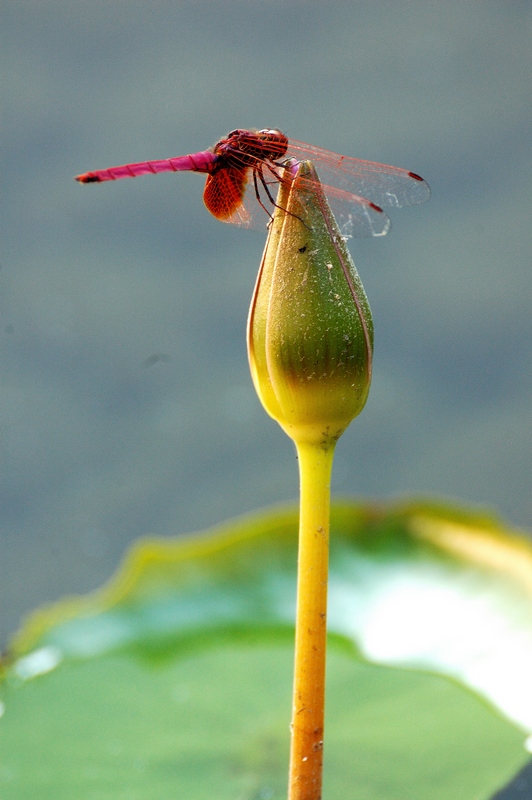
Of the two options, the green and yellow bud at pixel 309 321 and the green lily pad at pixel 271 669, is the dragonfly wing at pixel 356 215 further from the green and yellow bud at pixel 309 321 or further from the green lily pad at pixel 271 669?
the green lily pad at pixel 271 669

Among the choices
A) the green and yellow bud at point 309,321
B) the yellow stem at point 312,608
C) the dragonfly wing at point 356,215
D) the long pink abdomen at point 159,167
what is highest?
the dragonfly wing at point 356,215

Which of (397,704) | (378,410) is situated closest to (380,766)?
(397,704)

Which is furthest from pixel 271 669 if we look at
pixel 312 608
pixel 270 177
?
pixel 270 177

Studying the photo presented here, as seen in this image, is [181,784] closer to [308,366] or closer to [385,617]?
[385,617]

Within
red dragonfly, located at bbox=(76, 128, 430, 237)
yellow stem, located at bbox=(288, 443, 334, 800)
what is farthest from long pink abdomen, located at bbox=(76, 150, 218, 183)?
yellow stem, located at bbox=(288, 443, 334, 800)

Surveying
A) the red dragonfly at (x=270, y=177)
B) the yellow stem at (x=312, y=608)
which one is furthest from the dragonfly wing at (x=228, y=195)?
the yellow stem at (x=312, y=608)

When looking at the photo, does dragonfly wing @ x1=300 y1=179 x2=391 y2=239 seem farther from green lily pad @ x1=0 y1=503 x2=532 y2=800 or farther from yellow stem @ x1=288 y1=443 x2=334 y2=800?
green lily pad @ x1=0 y1=503 x2=532 y2=800

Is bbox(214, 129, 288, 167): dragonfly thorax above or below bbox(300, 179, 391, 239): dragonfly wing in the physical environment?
below
